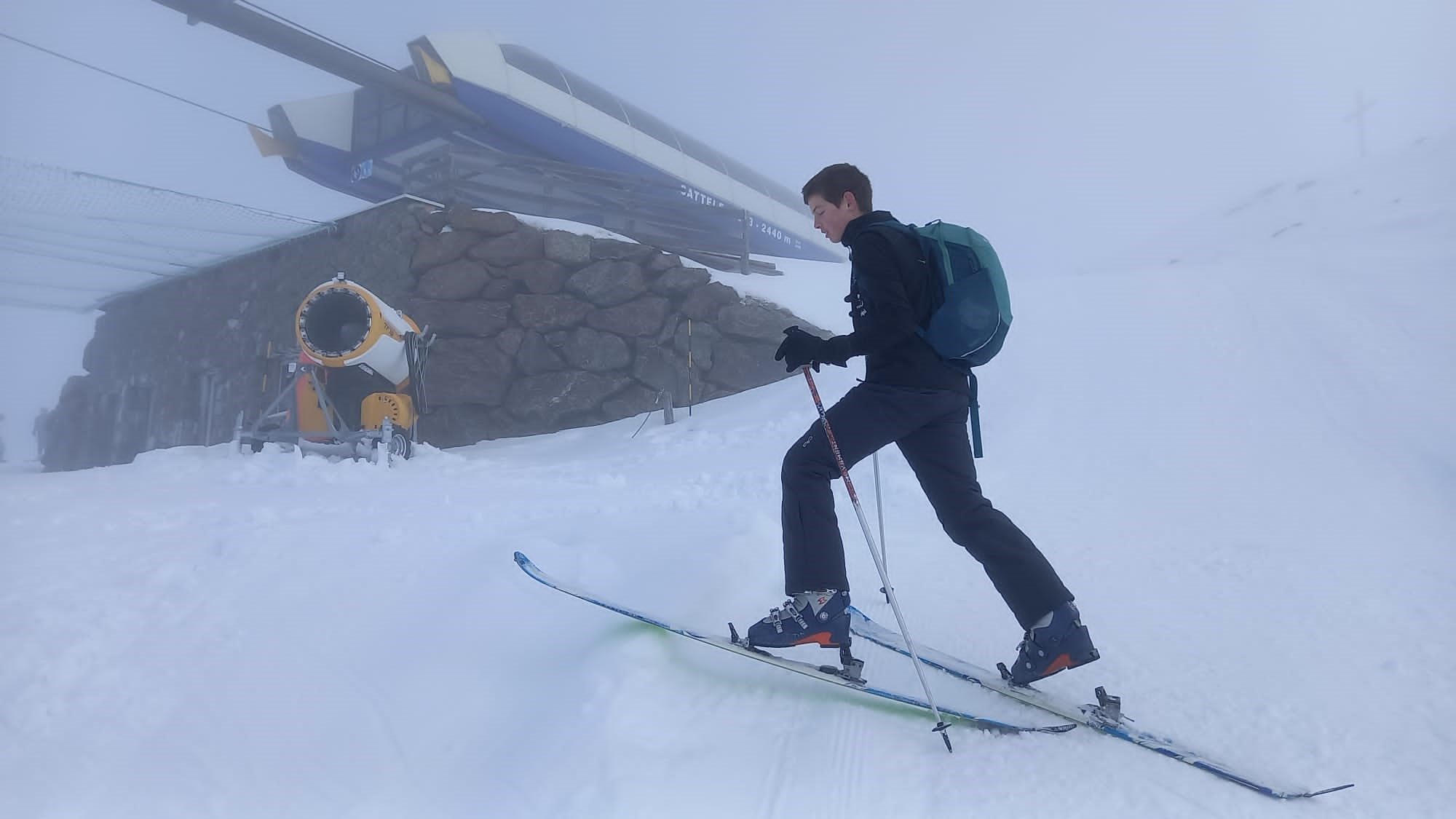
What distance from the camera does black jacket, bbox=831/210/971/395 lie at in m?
1.90

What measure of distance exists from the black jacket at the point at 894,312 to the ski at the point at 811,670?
801 millimetres

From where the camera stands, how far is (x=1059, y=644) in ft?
6.03

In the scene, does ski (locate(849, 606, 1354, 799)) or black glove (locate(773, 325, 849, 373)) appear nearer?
ski (locate(849, 606, 1354, 799))

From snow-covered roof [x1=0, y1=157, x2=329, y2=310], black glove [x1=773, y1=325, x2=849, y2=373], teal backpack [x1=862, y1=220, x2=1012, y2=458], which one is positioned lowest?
black glove [x1=773, y1=325, x2=849, y2=373]

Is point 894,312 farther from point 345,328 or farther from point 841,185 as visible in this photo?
point 345,328

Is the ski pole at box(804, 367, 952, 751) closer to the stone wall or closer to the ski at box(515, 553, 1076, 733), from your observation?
the ski at box(515, 553, 1076, 733)

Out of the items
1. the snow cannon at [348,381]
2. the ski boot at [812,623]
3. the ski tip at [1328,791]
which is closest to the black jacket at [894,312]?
the ski boot at [812,623]

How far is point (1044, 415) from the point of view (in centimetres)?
645

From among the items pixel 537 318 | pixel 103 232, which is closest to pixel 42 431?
pixel 103 232

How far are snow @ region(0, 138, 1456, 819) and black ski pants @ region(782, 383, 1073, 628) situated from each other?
36 centimetres

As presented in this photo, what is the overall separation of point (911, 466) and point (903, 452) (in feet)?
0.16

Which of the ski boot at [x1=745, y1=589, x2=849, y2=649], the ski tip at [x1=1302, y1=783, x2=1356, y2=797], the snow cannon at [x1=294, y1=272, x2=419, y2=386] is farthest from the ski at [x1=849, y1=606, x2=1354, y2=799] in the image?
the snow cannon at [x1=294, y1=272, x2=419, y2=386]

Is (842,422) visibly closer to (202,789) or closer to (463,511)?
(202,789)

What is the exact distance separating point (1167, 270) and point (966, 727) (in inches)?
424
